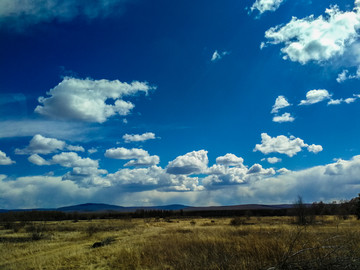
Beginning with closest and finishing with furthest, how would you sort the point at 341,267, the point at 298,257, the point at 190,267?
the point at 341,267 < the point at 298,257 < the point at 190,267

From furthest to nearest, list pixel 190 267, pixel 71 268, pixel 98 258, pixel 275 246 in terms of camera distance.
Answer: pixel 98 258 < pixel 71 268 < pixel 275 246 < pixel 190 267

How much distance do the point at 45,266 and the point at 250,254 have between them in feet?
29.8

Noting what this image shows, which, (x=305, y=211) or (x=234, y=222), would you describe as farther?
(x=234, y=222)

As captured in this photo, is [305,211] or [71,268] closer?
[71,268]

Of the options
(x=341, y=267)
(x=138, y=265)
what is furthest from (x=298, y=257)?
(x=138, y=265)

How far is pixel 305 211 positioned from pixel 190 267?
33100 millimetres

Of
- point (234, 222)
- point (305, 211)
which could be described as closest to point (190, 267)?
point (305, 211)

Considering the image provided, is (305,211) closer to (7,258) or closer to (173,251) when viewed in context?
(173,251)

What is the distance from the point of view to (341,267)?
17.7 feet

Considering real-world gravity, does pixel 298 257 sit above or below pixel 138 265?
above

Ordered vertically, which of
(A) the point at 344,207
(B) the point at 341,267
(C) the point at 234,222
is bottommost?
(C) the point at 234,222

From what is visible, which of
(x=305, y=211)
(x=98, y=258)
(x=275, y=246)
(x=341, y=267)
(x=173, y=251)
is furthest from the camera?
(x=305, y=211)

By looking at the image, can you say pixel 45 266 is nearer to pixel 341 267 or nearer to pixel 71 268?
pixel 71 268

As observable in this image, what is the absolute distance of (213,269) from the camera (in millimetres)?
7605
